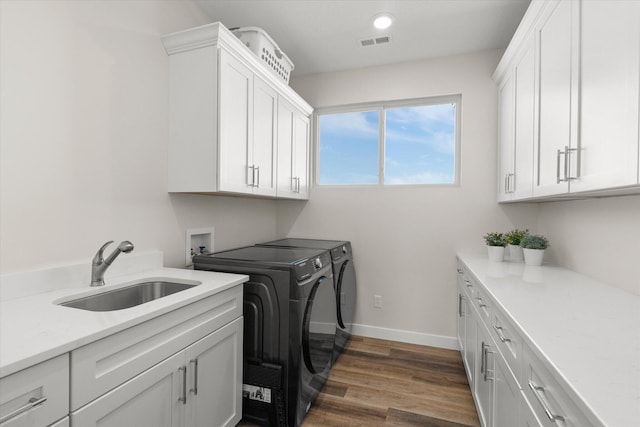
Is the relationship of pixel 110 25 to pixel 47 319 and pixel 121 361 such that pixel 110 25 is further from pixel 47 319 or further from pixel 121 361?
pixel 121 361

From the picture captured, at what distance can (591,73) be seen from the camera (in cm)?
125

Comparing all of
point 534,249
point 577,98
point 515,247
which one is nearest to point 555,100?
point 577,98

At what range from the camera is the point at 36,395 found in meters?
0.79

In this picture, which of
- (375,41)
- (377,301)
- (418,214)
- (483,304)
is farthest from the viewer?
(377,301)

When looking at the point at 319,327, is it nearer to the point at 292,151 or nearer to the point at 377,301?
the point at 377,301

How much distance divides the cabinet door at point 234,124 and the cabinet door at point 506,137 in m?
1.84

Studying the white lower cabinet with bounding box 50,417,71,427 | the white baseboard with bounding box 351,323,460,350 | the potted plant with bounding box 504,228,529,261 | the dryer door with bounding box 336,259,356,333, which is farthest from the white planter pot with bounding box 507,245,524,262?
the white lower cabinet with bounding box 50,417,71,427

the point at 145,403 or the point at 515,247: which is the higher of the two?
the point at 515,247

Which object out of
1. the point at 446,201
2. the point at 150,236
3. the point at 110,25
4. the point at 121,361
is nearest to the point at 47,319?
the point at 121,361

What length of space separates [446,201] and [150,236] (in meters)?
2.37

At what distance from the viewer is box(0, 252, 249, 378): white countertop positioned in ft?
2.61

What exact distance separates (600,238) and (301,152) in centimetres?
224

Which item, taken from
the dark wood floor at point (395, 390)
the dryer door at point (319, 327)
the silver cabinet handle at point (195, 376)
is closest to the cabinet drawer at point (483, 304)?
the dark wood floor at point (395, 390)

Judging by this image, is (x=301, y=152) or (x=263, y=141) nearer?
(x=263, y=141)
